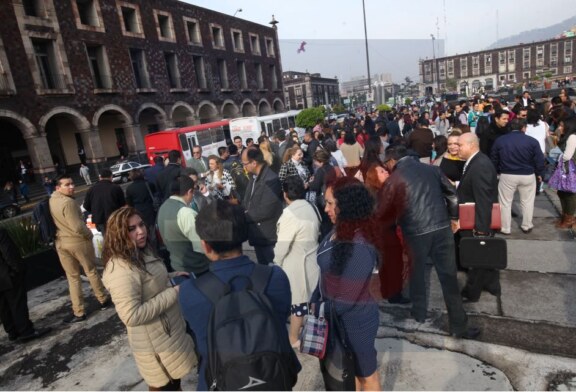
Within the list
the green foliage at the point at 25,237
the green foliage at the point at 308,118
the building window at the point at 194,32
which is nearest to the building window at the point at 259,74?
the green foliage at the point at 308,118

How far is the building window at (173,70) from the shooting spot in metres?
27.9

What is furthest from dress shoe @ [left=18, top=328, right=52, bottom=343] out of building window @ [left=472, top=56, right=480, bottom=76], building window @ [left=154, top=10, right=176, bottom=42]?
building window @ [left=472, top=56, right=480, bottom=76]

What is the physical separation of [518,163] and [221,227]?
4.78 meters

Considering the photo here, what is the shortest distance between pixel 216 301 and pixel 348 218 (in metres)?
0.92

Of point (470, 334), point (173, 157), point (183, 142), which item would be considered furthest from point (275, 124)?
point (470, 334)

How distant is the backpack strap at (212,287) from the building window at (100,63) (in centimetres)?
2545

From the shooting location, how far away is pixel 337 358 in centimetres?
197

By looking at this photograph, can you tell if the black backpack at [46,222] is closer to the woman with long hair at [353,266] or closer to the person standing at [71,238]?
the person standing at [71,238]

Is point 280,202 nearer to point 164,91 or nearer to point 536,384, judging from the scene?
point 536,384

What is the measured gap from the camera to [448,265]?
10.1 feet

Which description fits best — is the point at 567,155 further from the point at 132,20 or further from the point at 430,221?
the point at 132,20

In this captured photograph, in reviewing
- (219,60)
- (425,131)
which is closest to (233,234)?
(425,131)

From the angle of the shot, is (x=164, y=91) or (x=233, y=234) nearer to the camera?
(x=233, y=234)

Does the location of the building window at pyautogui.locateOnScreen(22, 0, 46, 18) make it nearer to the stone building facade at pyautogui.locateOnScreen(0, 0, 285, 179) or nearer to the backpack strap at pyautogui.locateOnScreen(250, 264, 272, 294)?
the stone building facade at pyautogui.locateOnScreen(0, 0, 285, 179)
